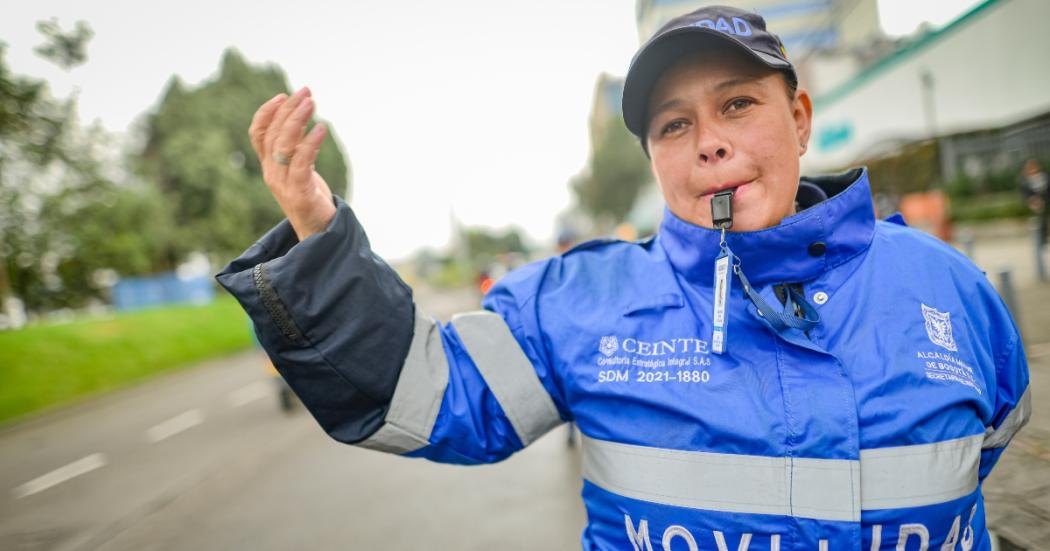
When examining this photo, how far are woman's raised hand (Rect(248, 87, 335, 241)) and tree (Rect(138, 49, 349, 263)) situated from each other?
78.2ft

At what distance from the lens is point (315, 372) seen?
1.24m

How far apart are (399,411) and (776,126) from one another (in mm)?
1083

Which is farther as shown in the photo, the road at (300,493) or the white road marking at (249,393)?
the white road marking at (249,393)

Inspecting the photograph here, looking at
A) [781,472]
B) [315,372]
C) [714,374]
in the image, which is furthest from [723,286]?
[315,372]

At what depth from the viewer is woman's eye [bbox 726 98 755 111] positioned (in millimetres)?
1352

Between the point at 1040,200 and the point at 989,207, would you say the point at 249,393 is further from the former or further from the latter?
the point at 989,207

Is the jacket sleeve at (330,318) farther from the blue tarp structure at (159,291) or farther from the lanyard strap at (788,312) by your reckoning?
the blue tarp structure at (159,291)

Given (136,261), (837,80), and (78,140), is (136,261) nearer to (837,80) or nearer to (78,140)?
(78,140)

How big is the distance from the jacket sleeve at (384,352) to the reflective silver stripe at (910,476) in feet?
2.23

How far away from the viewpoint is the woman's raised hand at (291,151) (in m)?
1.21

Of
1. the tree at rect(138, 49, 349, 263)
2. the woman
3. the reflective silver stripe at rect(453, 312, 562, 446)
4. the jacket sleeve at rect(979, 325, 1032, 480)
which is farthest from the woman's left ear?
the tree at rect(138, 49, 349, 263)

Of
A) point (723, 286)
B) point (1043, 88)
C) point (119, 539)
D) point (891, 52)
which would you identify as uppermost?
point (891, 52)

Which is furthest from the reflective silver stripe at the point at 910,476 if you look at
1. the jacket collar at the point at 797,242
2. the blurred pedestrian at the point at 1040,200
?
the blurred pedestrian at the point at 1040,200

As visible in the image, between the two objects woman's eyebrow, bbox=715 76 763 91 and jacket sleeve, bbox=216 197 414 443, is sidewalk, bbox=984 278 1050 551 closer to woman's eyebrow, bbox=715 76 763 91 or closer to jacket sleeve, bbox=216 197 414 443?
woman's eyebrow, bbox=715 76 763 91
